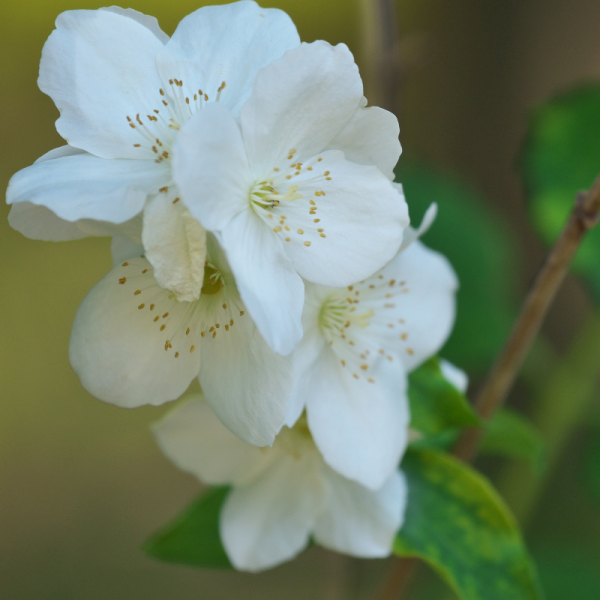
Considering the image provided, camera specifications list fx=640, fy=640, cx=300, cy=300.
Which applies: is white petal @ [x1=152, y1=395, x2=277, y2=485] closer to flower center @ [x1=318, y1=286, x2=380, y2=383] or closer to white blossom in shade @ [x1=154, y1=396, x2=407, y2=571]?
white blossom in shade @ [x1=154, y1=396, x2=407, y2=571]

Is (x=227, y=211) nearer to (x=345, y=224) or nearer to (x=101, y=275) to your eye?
(x=345, y=224)

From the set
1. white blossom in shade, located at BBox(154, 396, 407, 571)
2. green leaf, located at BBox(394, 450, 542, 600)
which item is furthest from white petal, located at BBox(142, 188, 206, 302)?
green leaf, located at BBox(394, 450, 542, 600)

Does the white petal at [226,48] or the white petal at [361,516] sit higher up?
the white petal at [226,48]

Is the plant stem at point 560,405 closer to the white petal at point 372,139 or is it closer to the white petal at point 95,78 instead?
the white petal at point 372,139

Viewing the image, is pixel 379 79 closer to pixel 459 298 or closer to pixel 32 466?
pixel 459 298

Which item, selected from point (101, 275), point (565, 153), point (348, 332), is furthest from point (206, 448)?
point (101, 275)

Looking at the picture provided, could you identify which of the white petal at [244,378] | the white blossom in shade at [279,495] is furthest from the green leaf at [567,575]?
the white petal at [244,378]
